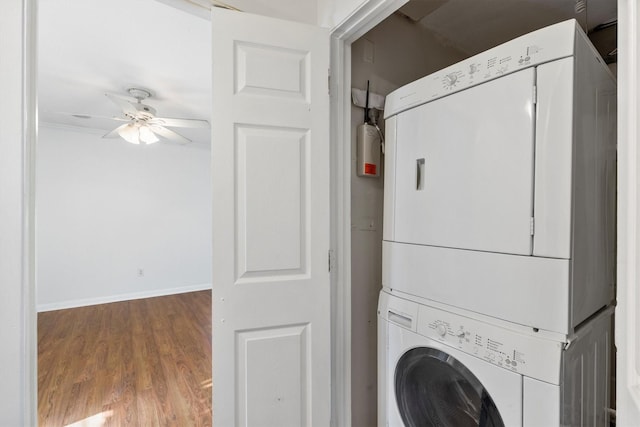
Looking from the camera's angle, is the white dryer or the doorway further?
the doorway

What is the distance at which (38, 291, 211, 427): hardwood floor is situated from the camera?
182 centimetres

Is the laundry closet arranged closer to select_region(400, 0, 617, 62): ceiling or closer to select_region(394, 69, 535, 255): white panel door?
select_region(400, 0, 617, 62): ceiling

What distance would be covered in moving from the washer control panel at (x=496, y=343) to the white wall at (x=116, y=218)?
4383 mm

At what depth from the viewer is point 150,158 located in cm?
439

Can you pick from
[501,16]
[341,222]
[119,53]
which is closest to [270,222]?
[341,222]

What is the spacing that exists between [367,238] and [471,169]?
0.64 meters

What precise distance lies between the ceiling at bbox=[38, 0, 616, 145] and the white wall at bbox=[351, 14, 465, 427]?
8.6 inches

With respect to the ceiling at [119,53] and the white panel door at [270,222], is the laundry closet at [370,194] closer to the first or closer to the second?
the white panel door at [270,222]

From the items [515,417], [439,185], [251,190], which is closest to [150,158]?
[251,190]

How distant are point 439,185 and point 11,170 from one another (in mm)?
1294

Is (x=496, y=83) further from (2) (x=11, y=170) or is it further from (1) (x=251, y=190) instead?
(2) (x=11, y=170)

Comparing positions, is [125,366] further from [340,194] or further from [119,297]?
[340,194]
